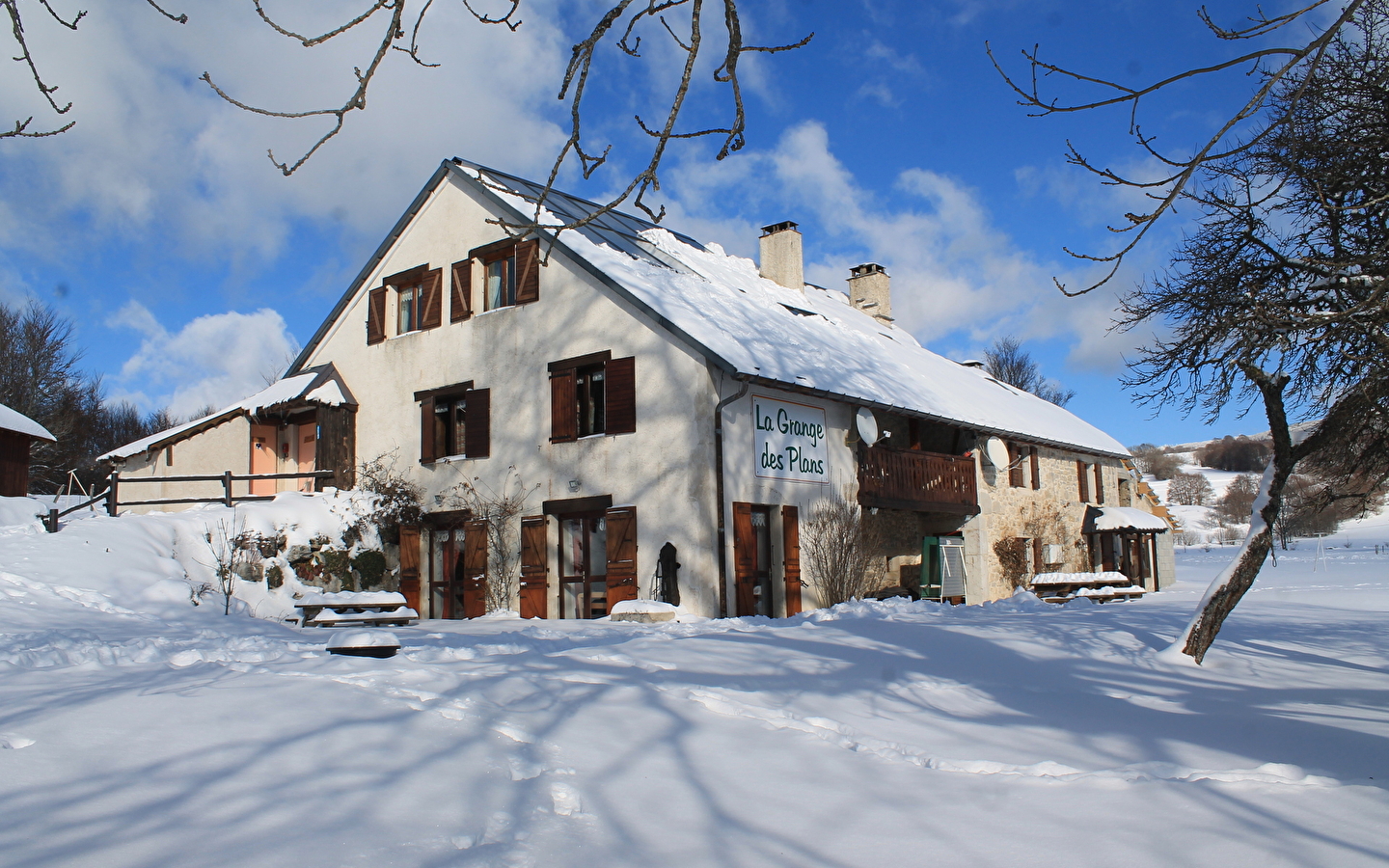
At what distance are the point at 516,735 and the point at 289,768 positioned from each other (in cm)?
115

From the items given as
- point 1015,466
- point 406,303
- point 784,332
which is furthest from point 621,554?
point 1015,466

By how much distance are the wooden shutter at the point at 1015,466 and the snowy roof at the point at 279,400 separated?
1461 cm

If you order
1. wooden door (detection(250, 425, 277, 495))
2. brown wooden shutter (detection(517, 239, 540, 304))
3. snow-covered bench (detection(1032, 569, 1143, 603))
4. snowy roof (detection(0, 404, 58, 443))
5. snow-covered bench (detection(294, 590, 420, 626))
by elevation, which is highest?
brown wooden shutter (detection(517, 239, 540, 304))

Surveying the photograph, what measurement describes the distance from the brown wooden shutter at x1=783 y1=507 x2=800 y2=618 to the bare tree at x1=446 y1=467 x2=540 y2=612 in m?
4.13

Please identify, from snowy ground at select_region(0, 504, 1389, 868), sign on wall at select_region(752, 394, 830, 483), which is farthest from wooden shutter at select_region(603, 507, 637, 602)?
snowy ground at select_region(0, 504, 1389, 868)

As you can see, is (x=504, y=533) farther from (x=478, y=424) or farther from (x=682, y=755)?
(x=682, y=755)

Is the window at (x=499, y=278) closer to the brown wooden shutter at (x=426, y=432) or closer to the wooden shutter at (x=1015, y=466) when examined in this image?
the brown wooden shutter at (x=426, y=432)

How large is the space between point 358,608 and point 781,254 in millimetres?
14458

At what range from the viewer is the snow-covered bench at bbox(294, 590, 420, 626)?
10.3 meters

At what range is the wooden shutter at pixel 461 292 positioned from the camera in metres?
17.4

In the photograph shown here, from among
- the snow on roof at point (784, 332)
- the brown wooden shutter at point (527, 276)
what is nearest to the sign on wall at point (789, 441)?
the snow on roof at point (784, 332)

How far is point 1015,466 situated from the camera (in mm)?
22500

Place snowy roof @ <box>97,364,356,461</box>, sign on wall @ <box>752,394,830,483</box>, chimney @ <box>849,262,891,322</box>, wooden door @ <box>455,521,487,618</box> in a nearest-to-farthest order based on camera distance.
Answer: sign on wall @ <box>752,394,830,483</box> < wooden door @ <box>455,521,487,618</box> < snowy roof @ <box>97,364,356,461</box> < chimney @ <box>849,262,891,322</box>

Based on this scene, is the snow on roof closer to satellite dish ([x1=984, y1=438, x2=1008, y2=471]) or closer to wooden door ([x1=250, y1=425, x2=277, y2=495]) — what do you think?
satellite dish ([x1=984, y1=438, x2=1008, y2=471])
